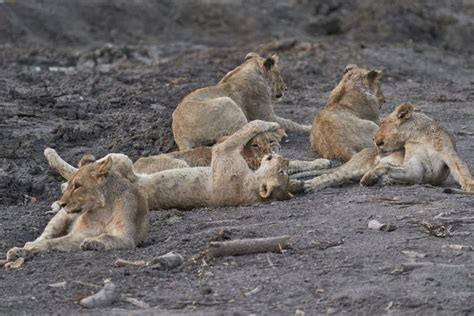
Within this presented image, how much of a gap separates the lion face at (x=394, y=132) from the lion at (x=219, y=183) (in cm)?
107

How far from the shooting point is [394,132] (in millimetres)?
10414

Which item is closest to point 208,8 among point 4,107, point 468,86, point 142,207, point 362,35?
point 362,35

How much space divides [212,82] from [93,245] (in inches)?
360

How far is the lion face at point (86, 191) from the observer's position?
8.59 metres

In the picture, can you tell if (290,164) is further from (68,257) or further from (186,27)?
(186,27)

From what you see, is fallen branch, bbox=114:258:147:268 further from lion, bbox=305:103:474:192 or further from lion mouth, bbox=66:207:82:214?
lion, bbox=305:103:474:192

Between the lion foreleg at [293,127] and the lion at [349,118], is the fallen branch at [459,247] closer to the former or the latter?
the lion at [349,118]

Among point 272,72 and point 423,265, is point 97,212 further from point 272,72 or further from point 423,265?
point 272,72

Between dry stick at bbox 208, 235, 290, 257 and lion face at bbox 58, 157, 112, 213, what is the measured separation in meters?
1.08

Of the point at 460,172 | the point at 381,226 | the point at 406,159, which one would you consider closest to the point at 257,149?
the point at 406,159

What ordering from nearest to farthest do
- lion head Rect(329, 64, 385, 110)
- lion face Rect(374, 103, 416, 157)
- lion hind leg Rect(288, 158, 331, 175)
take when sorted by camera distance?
lion face Rect(374, 103, 416, 157), lion hind leg Rect(288, 158, 331, 175), lion head Rect(329, 64, 385, 110)

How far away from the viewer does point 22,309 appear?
277 inches

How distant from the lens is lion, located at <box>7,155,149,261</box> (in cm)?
843

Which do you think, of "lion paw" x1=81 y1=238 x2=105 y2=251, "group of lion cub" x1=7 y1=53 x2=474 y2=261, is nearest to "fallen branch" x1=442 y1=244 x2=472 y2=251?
"group of lion cub" x1=7 y1=53 x2=474 y2=261
